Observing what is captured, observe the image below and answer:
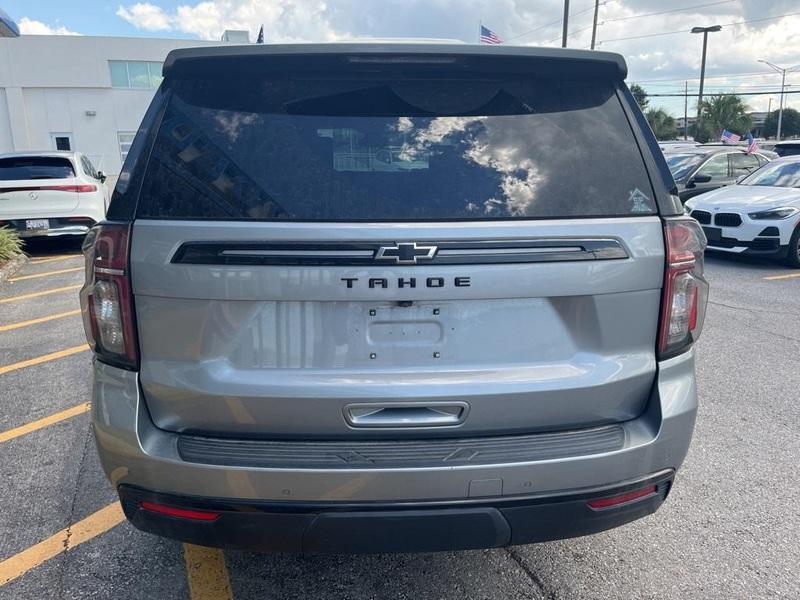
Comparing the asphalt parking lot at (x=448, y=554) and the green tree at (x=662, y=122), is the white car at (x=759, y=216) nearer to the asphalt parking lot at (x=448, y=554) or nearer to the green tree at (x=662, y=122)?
the asphalt parking lot at (x=448, y=554)

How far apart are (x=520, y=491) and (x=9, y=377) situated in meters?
4.77

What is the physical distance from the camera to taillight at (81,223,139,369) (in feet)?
6.95

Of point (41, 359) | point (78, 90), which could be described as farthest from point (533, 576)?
point (78, 90)

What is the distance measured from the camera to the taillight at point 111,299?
212 cm

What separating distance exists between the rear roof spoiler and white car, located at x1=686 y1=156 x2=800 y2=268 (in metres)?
9.06

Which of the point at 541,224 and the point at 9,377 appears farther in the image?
the point at 9,377

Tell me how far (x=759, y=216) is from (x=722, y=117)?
43.8 metres

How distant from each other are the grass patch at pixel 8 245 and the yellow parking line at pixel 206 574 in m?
8.62

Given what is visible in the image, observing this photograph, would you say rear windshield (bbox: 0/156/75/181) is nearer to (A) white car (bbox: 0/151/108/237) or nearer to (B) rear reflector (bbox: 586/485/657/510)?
(A) white car (bbox: 0/151/108/237)

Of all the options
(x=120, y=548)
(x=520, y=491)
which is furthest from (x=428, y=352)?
(x=120, y=548)

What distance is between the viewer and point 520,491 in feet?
6.93

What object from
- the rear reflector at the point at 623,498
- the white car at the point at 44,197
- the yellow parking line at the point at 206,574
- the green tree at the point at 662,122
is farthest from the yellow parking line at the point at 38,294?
the green tree at the point at 662,122

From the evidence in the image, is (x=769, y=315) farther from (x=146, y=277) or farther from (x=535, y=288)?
(x=146, y=277)

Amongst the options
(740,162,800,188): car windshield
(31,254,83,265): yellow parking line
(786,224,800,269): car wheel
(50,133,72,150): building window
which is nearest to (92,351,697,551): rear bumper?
(786,224,800,269): car wheel
